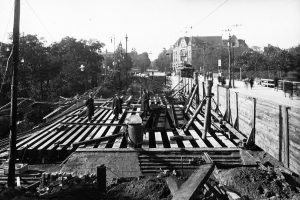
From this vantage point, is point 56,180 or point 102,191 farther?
point 56,180

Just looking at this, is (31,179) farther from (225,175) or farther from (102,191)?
(225,175)

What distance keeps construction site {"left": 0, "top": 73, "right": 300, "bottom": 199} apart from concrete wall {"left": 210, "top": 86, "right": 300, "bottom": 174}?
0.11 feet

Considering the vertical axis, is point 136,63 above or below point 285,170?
above

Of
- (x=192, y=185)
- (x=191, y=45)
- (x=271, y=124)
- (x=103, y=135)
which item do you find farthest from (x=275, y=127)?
(x=191, y=45)

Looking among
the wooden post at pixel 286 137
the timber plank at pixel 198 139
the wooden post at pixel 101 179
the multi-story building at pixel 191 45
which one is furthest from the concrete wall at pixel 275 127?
the multi-story building at pixel 191 45

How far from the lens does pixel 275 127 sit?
1024 centimetres

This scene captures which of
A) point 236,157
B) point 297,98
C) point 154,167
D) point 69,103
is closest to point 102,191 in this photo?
point 154,167

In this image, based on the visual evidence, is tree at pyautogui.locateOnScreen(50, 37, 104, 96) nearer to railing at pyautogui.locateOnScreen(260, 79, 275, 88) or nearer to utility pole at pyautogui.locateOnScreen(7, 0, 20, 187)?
railing at pyautogui.locateOnScreen(260, 79, 275, 88)

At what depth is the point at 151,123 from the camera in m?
15.9

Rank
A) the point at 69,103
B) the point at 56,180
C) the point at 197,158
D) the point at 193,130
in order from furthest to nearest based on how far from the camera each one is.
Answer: the point at 69,103 < the point at 193,130 < the point at 197,158 < the point at 56,180

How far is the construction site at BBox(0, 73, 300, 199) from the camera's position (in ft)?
24.3

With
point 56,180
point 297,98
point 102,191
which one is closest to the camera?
point 102,191

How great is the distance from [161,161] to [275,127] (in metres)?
4.15

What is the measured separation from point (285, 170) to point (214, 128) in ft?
20.0
